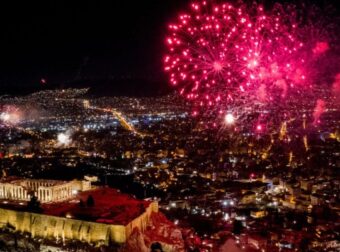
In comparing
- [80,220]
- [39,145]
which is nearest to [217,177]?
[80,220]

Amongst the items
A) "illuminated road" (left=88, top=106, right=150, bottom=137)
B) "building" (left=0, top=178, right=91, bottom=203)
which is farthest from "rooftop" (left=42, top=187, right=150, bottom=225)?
"illuminated road" (left=88, top=106, right=150, bottom=137)

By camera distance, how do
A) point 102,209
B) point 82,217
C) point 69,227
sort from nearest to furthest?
point 82,217, point 69,227, point 102,209

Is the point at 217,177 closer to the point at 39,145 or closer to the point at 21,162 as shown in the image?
the point at 21,162

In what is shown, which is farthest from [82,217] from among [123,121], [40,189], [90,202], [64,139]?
[123,121]

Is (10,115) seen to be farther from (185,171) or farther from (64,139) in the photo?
(185,171)

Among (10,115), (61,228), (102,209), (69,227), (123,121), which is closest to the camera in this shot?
(69,227)

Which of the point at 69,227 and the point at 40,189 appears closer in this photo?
the point at 69,227

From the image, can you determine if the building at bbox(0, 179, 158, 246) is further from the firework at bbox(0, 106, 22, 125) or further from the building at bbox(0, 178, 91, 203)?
the firework at bbox(0, 106, 22, 125)

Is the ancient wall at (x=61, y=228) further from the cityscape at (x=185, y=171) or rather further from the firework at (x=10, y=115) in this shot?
the firework at (x=10, y=115)

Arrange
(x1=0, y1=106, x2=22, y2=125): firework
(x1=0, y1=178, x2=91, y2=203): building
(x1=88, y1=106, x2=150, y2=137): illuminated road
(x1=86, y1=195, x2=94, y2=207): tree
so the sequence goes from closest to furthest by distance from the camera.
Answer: (x1=86, y1=195, x2=94, y2=207): tree → (x1=0, y1=178, x2=91, y2=203): building → (x1=0, y1=106, x2=22, y2=125): firework → (x1=88, y1=106, x2=150, y2=137): illuminated road
